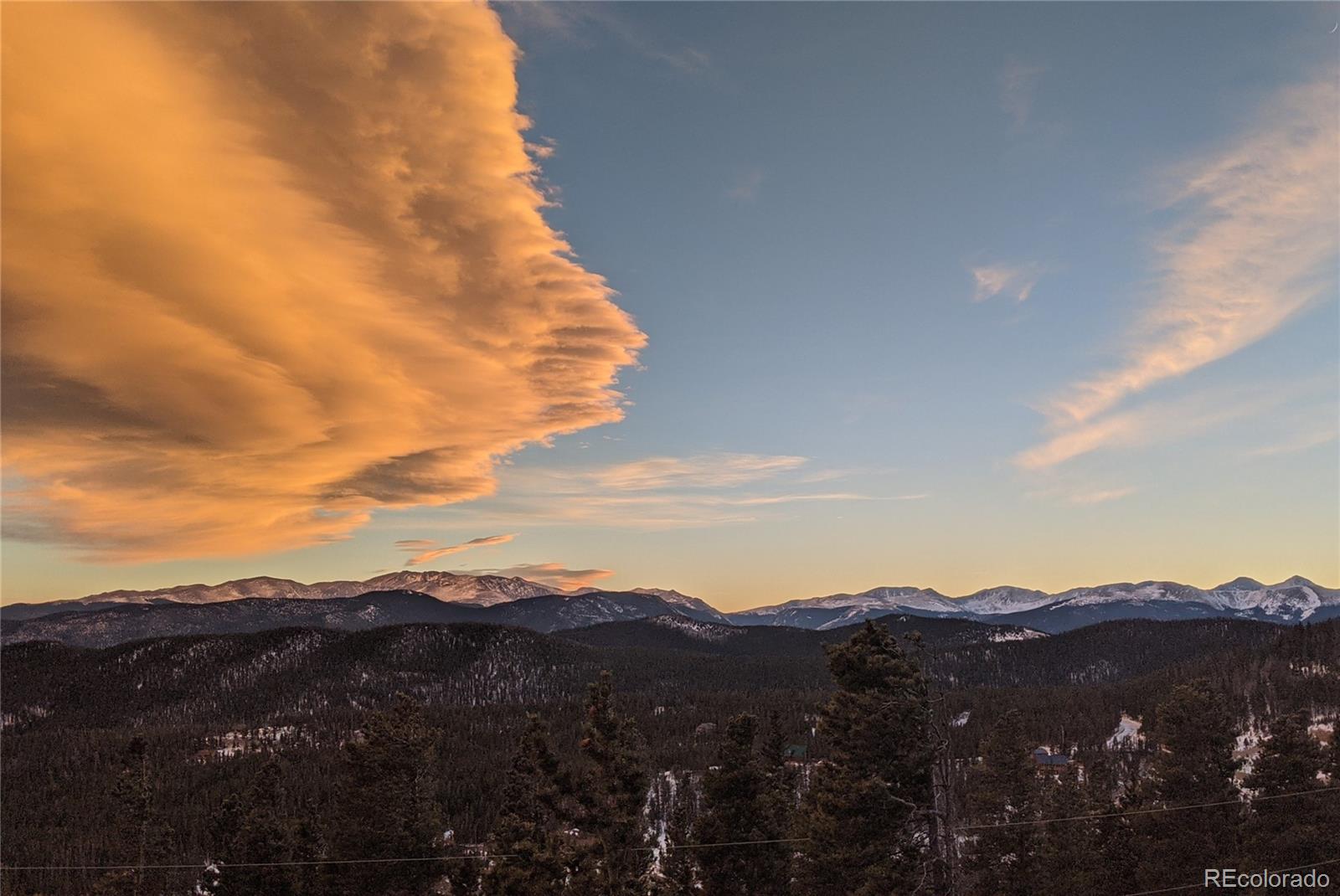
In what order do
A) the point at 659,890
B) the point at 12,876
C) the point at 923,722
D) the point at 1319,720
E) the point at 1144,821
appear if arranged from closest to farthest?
the point at 923,722, the point at 659,890, the point at 1144,821, the point at 12,876, the point at 1319,720

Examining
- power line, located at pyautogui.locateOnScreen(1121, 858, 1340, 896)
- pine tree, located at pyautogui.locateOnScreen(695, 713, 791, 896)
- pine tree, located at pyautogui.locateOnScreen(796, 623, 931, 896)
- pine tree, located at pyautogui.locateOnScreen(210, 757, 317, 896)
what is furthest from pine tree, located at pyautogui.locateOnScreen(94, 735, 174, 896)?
power line, located at pyautogui.locateOnScreen(1121, 858, 1340, 896)

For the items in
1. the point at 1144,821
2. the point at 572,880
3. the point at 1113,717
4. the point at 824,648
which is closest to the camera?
the point at 824,648

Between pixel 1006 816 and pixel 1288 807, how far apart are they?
1401 centimetres

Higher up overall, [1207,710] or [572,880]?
[1207,710]

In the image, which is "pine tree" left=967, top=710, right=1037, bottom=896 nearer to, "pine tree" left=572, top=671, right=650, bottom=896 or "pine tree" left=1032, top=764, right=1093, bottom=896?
"pine tree" left=1032, top=764, right=1093, bottom=896

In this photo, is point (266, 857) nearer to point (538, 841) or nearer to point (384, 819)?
point (384, 819)

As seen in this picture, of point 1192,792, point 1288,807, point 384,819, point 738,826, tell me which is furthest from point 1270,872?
point 384,819

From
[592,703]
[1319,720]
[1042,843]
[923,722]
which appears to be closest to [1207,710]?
[1042,843]

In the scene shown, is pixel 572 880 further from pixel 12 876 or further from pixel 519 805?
pixel 12 876

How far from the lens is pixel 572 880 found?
1221 inches

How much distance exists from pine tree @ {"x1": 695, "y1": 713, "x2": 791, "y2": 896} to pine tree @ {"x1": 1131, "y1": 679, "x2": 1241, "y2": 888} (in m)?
17.7

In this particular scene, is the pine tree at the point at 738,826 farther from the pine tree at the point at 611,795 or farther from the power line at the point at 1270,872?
the power line at the point at 1270,872

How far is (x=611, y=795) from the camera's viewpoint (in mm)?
29297

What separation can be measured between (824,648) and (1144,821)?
2130 centimetres
